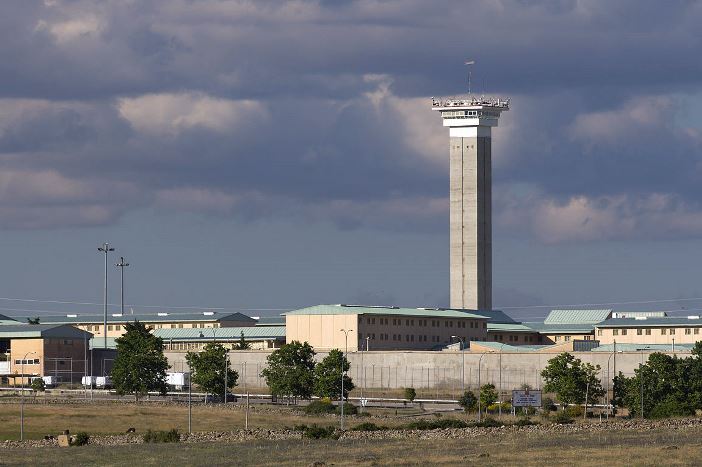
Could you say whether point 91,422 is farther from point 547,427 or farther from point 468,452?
point 468,452

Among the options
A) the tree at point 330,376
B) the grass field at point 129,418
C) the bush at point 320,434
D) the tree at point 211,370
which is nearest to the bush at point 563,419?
the grass field at point 129,418

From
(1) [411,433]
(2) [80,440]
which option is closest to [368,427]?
(1) [411,433]

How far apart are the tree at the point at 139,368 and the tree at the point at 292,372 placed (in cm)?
1249

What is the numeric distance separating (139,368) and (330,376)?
918 inches

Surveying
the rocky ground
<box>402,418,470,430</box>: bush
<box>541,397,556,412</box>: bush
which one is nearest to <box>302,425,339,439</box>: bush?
the rocky ground

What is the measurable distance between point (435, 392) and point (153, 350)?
35.7m

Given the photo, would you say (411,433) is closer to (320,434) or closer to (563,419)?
(320,434)

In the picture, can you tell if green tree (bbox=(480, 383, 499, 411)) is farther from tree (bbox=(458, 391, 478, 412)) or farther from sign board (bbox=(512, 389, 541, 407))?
sign board (bbox=(512, 389, 541, 407))

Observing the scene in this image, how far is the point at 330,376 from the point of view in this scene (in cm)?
17238

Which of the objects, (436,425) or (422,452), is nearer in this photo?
(422,452)

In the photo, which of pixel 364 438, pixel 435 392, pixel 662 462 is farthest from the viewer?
pixel 435 392

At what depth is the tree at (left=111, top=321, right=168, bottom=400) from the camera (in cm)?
17900

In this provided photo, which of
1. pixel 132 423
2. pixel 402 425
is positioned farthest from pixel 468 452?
pixel 132 423

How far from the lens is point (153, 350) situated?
600ft
